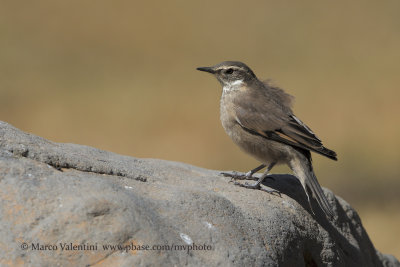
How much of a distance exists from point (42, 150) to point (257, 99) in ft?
9.86

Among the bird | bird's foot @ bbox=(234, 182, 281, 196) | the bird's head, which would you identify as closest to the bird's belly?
the bird

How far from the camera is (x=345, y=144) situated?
1352 centimetres

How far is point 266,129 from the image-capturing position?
6461 millimetres

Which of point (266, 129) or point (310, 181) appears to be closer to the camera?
point (310, 181)

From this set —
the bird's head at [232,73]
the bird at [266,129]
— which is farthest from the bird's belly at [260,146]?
the bird's head at [232,73]

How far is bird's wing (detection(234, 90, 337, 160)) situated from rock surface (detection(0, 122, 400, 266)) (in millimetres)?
737

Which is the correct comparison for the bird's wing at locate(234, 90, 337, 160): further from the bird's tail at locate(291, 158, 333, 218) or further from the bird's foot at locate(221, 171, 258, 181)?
the bird's foot at locate(221, 171, 258, 181)

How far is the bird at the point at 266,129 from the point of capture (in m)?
6.12

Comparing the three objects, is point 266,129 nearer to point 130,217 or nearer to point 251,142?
point 251,142

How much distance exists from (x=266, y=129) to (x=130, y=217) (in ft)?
9.12

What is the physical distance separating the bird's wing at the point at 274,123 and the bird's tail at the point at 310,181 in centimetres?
18

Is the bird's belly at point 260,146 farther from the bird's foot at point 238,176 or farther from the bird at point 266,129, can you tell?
the bird's foot at point 238,176

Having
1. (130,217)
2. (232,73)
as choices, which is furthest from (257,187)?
(130,217)

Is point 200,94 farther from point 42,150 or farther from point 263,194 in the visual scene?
point 42,150
